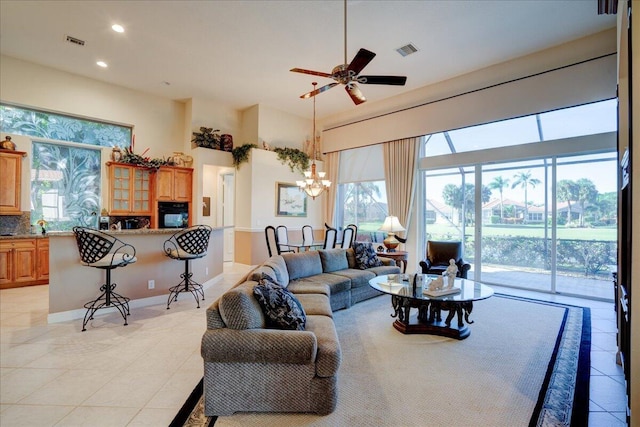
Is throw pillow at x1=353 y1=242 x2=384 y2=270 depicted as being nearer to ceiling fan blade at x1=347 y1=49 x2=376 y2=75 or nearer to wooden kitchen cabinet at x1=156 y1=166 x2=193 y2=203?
ceiling fan blade at x1=347 y1=49 x2=376 y2=75

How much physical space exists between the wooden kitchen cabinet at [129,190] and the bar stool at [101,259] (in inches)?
118

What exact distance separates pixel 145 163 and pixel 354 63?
5718 mm

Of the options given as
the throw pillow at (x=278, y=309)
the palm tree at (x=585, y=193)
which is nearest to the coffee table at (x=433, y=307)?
the throw pillow at (x=278, y=309)

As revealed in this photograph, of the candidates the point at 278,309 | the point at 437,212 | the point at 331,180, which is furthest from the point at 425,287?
the point at 331,180

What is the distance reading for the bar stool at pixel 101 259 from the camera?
3623mm

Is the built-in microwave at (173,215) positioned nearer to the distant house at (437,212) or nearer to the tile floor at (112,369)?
the tile floor at (112,369)

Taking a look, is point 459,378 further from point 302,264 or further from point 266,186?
point 266,186

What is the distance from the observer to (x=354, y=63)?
132 inches

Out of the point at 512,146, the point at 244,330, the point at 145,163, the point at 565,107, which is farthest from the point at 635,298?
the point at 145,163

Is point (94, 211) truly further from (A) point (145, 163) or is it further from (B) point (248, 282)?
(B) point (248, 282)

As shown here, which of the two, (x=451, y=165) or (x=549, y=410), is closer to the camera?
(x=549, y=410)

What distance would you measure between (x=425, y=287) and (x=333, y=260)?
171cm

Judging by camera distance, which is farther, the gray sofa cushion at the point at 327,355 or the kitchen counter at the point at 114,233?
the kitchen counter at the point at 114,233

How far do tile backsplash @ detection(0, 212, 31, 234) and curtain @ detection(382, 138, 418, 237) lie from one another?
756cm
